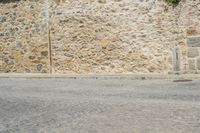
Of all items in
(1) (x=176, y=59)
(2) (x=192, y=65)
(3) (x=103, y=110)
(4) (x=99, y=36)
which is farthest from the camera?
(4) (x=99, y=36)

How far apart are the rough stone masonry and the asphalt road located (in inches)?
165

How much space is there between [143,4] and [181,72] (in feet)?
9.31

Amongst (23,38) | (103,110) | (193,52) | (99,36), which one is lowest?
(103,110)

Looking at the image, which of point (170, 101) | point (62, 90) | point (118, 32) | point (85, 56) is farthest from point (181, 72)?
point (170, 101)

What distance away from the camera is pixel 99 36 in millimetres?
15047

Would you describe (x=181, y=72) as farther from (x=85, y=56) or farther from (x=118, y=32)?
(x=85, y=56)

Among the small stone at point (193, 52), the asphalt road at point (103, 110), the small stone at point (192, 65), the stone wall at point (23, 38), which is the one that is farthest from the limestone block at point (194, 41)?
the stone wall at point (23, 38)

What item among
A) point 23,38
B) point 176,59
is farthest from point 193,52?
point 23,38

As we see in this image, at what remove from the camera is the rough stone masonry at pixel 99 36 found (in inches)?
549

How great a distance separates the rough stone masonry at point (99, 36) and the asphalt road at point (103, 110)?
165 inches

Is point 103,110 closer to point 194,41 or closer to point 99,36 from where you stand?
point 194,41

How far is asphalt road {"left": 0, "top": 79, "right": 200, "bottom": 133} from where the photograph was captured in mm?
5672

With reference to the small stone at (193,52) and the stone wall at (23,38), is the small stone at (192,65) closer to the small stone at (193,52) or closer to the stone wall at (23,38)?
the small stone at (193,52)

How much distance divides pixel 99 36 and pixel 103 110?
8.28m
